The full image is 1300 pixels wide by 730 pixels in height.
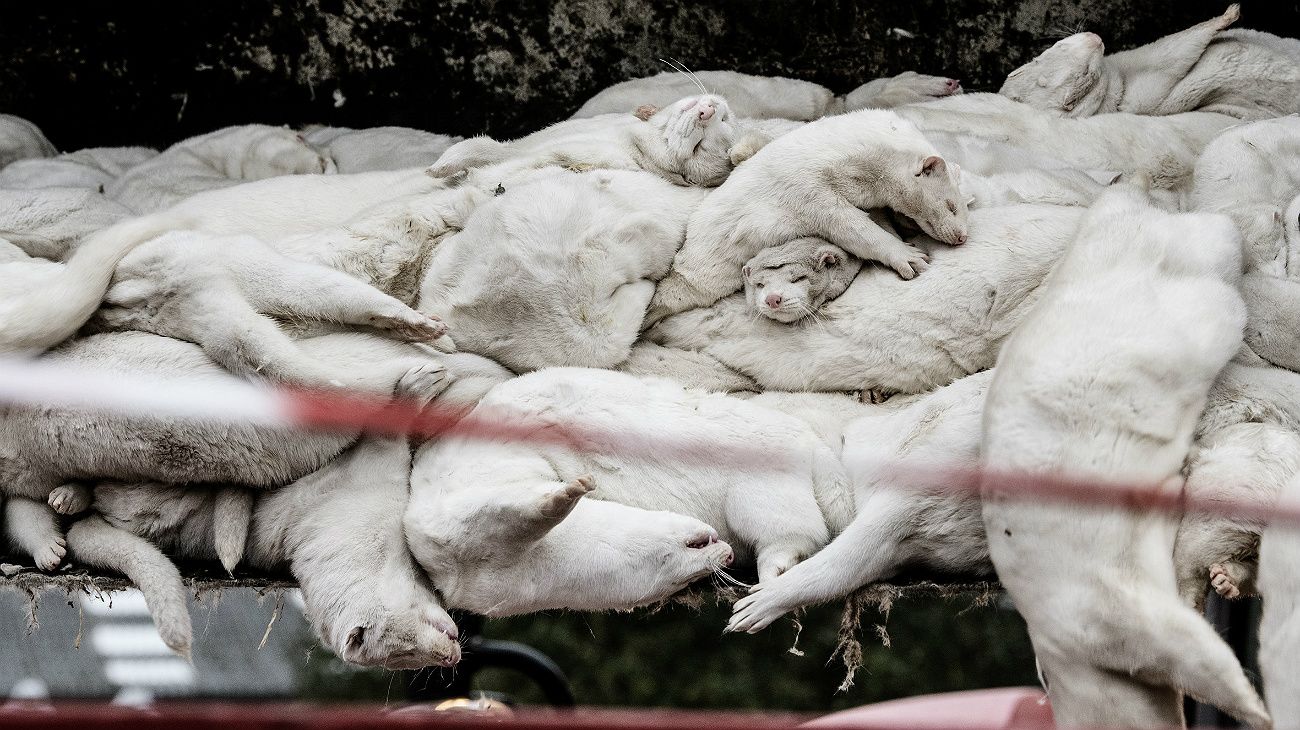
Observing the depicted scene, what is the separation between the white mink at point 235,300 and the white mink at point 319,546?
350mm

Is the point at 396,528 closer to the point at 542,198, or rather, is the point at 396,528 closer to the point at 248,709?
the point at 542,198

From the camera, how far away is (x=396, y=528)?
3.11 m

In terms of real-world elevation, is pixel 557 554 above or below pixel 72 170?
below

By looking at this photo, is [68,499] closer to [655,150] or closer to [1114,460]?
[655,150]

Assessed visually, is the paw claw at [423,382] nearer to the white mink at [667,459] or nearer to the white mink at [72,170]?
the white mink at [667,459]

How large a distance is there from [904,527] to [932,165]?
109cm

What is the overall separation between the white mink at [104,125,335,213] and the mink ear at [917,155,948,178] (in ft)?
8.33

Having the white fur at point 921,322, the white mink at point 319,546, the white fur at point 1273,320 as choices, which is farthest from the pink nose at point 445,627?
the white fur at point 1273,320

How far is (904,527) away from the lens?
9.54 feet

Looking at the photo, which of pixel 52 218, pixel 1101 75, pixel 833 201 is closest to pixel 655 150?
pixel 833 201

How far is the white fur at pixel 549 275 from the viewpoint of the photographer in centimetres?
337

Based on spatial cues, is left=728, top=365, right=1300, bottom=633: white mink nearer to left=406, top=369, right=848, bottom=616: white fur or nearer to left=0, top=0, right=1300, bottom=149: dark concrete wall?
left=406, top=369, right=848, bottom=616: white fur

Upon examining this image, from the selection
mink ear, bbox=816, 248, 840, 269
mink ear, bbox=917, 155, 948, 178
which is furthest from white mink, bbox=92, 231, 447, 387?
mink ear, bbox=917, 155, 948, 178

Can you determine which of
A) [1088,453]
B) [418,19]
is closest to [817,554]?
[1088,453]
